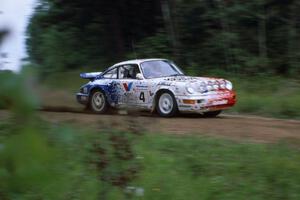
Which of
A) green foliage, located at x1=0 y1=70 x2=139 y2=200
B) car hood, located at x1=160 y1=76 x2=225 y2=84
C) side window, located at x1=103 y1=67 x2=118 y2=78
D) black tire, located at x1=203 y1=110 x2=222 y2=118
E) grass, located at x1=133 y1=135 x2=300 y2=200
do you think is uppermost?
side window, located at x1=103 y1=67 x2=118 y2=78

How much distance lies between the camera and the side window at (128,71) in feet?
45.4

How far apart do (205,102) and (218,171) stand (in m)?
6.62

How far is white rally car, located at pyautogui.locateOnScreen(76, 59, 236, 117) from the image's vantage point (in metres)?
12.6

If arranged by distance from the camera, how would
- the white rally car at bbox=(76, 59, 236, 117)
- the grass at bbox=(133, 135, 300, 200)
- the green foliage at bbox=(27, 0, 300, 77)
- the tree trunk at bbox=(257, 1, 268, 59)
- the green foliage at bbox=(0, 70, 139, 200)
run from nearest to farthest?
the green foliage at bbox=(0, 70, 139, 200), the grass at bbox=(133, 135, 300, 200), the white rally car at bbox=(76, 59, 236, 117), the green foliage at bbox=(27, 0, 300, 77), the tree trunk at bbox=(257, 1, 268, 59)

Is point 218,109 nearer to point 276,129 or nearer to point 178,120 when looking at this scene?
point 178,120

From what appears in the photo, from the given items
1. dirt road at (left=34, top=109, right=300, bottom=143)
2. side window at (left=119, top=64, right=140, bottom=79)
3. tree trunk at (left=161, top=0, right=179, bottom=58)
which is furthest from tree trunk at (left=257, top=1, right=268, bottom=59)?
dirt road at (left=34, top=109, right=300, bottom=143)

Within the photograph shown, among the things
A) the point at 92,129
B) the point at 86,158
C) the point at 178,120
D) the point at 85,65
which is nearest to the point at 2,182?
the point at 92,129

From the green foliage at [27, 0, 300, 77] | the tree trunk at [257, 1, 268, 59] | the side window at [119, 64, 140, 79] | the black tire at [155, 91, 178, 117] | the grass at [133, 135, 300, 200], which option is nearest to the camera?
the grass at [133, 135, 300, 200]

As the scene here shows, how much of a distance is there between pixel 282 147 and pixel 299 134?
2.66 m

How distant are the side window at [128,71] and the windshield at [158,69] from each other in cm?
20

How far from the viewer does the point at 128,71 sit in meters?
14.0

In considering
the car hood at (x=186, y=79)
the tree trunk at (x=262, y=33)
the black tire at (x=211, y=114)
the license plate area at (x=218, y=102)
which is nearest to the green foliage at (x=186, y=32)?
the tree trunk at (x=262, y=33)

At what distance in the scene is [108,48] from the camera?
24641mm

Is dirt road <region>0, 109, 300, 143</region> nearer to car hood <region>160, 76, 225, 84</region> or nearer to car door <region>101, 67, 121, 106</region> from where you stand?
car hood <region>160, 76, 225, 84</region>
